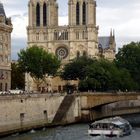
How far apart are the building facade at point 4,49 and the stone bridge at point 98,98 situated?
37.6ft

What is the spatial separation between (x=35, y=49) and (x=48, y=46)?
154 feet

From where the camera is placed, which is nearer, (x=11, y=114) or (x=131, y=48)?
(x=11, y=114)

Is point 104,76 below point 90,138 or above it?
above

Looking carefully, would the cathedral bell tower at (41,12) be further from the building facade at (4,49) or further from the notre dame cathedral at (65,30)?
the building facade at (4,49)

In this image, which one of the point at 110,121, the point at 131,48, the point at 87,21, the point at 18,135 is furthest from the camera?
the point at 87,21

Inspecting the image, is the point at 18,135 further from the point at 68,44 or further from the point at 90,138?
the point at 68,44

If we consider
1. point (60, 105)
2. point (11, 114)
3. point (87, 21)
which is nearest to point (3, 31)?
point (60, 105)

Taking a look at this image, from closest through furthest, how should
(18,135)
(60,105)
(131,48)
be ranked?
(18,135) < (60,105) < (131,48)

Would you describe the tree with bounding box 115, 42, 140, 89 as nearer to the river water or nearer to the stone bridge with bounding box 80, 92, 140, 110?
the stone bridge with bounding box 80, 92, 140, 110

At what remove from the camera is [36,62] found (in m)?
114

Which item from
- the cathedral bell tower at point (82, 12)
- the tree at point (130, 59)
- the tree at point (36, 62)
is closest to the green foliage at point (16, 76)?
the tree at point (36, 62)

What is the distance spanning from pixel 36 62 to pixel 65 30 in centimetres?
4966

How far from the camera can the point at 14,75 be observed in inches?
4589

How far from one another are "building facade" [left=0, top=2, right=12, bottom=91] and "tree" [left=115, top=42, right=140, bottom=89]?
122 feet
